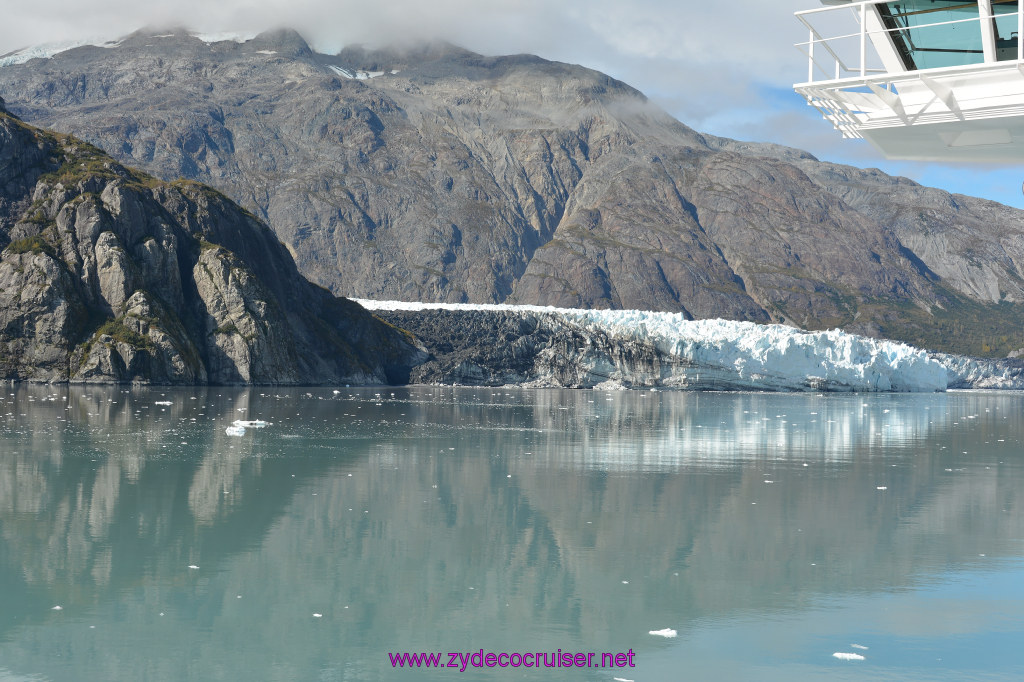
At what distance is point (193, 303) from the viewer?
8481cm

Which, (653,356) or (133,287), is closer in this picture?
(133,287)

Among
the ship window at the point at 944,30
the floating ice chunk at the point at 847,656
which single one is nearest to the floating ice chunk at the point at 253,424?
the ship window at the point at 944,30

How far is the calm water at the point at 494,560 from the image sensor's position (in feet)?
35.9

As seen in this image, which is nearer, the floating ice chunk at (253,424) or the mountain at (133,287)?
the floating ice chunk at (253,424)

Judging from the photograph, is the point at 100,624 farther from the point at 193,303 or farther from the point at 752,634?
the point at 193,303

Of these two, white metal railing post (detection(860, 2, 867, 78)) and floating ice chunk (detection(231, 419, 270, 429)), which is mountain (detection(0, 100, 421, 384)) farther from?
white metal railing post (detection(860, 2, 867, 78))

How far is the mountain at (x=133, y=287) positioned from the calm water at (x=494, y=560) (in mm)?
47389

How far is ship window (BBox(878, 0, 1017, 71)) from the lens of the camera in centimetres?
1255

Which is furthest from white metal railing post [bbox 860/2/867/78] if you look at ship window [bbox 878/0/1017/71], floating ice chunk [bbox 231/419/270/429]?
floating ice chunk [bbox 231/419/270/429]

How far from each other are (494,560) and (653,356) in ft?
271

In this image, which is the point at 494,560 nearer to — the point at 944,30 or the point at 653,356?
the point at 944,30

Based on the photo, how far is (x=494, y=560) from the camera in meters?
15.0

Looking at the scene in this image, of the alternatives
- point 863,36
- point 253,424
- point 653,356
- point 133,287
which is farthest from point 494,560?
point 653,356

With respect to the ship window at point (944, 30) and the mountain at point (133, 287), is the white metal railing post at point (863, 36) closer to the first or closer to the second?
the ship window at point (944, 30)
